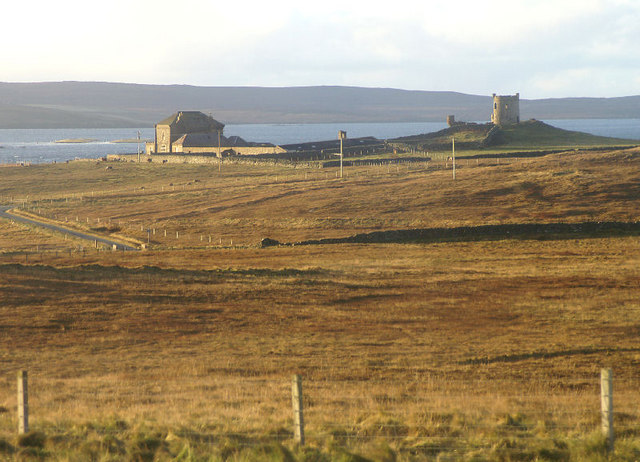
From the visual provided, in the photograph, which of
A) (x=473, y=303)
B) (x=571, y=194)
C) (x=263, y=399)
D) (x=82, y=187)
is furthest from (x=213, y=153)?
(x=263, y=399)

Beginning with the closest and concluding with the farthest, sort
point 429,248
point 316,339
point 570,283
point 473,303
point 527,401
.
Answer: point 527,401 → point 316,339 → point 473,303 → point 570,283 → point 429,248

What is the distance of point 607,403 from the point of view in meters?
9.53

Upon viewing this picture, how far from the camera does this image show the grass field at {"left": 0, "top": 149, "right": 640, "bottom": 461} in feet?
35.0

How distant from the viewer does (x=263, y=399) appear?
47.1 feet

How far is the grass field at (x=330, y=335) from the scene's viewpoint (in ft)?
35.0

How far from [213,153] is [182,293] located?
79.1m

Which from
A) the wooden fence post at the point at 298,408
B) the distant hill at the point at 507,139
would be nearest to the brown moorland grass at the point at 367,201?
the distant hill at the point at 507,139

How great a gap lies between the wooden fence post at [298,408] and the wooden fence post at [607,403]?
370 cm

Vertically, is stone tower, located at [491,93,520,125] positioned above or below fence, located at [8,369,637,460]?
above

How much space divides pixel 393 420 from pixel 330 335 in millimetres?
11249

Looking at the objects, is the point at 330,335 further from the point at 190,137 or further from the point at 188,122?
the point at 188,122

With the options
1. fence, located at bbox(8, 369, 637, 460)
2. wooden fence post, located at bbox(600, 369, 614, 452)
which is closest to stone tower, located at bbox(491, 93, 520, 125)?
fence, located at bbox(8, 369, 637, 460)

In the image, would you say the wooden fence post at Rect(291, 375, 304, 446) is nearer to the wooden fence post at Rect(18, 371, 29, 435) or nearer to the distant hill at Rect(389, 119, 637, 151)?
the wooden fence post at Rect(18, 371, 29, 435)

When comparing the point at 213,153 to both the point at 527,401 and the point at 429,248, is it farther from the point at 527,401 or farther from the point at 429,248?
the point at 527,401
